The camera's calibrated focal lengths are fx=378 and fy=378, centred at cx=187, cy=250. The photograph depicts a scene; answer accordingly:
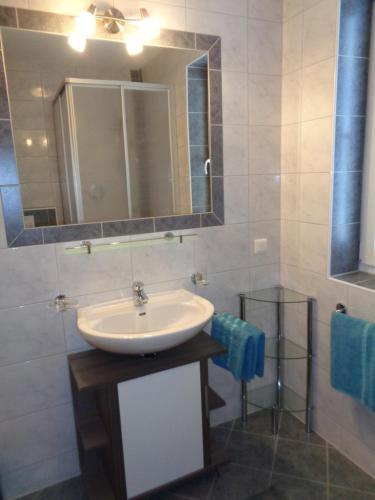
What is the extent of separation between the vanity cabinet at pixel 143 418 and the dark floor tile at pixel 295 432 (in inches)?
23.5

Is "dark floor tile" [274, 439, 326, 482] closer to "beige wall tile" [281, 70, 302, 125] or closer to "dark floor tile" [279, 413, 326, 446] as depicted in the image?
"dark floor tile" [279, 413, 326, 446]

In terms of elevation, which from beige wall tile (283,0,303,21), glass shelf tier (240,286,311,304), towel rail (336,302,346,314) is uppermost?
beige wall tile (283,0,303,21)

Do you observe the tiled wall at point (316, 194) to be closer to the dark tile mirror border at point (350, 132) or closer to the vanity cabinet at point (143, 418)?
the dark tile mirror border at point (350, 132)

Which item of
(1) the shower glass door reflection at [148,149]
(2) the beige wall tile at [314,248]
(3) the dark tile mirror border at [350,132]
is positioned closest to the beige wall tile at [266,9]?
(3) the dark tile mirror border at [350,132]

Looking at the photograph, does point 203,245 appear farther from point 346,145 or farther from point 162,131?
point 346,145

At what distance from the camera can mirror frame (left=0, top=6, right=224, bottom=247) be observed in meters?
1.54

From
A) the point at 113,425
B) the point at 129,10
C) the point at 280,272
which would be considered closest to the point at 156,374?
the point at 113,425

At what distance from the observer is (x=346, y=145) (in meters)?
1.84

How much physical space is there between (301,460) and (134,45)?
2.21m

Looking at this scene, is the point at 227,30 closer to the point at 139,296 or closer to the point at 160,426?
the point at 139,296

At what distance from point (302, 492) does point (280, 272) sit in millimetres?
1134

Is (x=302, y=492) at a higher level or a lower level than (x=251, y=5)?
lower

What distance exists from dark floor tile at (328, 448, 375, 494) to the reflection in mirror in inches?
57.8

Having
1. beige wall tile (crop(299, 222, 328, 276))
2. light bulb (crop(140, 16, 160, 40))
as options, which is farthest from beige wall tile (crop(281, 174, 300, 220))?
light bulb (crop(140, 16, 160, 40))
